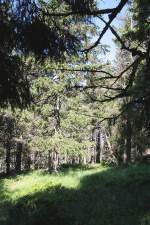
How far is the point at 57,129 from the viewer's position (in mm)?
23547

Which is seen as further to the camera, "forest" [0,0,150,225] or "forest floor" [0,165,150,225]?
"forest floor" [0,165,150,225]

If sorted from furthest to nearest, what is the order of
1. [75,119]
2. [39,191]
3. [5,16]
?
[75,119], [39,191], [5,16]

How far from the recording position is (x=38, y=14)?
→ 4879mm

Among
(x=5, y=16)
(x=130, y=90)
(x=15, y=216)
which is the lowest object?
(x=15, y=216)

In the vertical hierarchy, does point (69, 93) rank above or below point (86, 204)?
above

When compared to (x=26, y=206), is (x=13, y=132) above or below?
above

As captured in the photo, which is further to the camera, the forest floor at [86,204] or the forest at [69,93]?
the forest floor at [86,204]

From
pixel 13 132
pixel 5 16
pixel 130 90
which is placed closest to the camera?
pixel 5 16

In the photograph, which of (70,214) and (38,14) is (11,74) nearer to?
(38,14)

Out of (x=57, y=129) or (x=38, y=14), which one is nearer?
(x=38, y=14)

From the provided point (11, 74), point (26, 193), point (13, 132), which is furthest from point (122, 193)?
point (13, 132)

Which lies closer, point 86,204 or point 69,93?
point 86,204

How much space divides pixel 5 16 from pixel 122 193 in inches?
376

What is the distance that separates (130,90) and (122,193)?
7.81 metres
